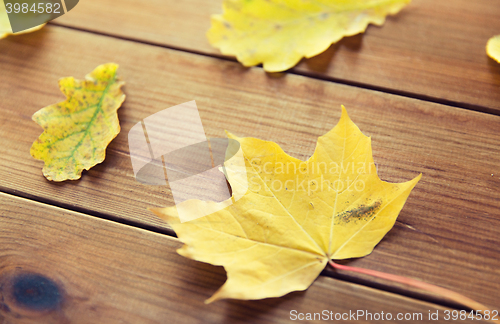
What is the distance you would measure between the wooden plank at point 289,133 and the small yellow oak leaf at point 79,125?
24 millimetres

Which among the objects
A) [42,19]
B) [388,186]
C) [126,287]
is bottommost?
[126,287]

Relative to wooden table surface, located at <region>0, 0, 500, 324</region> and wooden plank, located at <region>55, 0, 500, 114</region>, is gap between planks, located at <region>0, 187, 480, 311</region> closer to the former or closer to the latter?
wooden table surface, located at <region>0, 0, 500, 324</region>

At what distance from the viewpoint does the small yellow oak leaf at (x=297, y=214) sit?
0.45m

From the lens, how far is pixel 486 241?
49cm

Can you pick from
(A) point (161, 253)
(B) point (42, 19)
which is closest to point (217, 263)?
(A) point (161, 253)

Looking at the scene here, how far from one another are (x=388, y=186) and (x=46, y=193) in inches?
21.4

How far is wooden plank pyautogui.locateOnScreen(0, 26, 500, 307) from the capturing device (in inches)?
19.5

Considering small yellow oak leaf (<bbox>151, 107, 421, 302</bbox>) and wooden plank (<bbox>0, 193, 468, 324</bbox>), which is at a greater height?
small yellow oak leaf (<bbox>151, 107, 421, 302</bbox>)

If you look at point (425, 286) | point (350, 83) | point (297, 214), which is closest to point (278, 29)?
point (350, 83)

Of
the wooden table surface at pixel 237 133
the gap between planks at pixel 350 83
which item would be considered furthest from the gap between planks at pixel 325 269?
the gap between planks at pixel 350 83

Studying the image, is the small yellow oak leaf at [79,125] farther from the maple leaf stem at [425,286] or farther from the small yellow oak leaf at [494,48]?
the small yellow oak leaf at [494,48]

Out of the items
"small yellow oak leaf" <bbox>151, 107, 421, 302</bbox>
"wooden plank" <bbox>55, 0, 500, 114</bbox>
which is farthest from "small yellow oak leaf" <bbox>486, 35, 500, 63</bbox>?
"small yellow oak leaf" <bbox>151, 107, 421, 302</bbox>

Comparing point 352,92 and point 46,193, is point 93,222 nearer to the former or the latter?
point 46,193

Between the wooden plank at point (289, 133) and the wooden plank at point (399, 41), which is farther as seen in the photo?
the wooden plank at point (399, 41)
